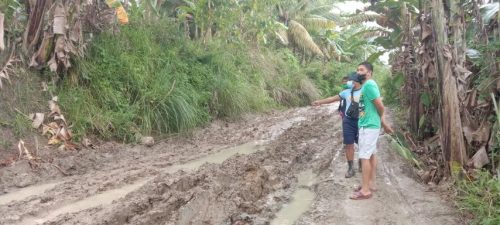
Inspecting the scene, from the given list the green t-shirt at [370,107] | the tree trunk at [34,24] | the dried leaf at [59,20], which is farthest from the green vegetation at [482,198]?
the tree trunk at [34,24]

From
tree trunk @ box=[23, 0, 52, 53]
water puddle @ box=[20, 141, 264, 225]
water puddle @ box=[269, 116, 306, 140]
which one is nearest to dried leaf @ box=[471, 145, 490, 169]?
water puddle @ box=[20, 141, 264, 225]

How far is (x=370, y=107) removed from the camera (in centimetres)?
528

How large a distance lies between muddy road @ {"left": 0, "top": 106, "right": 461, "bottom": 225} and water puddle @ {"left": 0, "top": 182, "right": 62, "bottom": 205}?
1cm

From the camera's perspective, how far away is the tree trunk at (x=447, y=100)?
554 cm

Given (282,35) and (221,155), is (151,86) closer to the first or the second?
(221,155)

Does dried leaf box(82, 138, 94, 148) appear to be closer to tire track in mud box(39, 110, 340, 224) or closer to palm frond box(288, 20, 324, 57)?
tire track in mud box(39, 110, 340, 224)

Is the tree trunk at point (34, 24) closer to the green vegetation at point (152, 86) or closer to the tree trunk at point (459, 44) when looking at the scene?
the green vegetation at point (152, 86)

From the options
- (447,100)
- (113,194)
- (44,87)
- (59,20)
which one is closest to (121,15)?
(59,20)

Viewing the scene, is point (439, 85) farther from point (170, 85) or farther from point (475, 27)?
point (170, 85)

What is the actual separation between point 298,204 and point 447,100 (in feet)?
7.09

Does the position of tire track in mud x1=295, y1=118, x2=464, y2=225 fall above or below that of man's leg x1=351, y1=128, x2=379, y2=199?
below

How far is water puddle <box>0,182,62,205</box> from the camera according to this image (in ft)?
17.4

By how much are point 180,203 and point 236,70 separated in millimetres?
9690

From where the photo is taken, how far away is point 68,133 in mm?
7746
